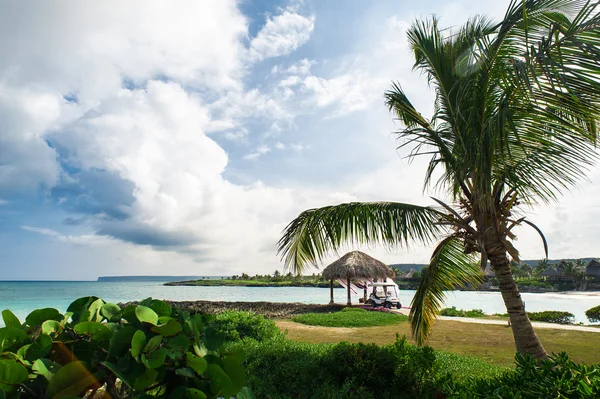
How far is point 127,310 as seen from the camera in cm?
122

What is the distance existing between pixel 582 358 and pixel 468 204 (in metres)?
4.69

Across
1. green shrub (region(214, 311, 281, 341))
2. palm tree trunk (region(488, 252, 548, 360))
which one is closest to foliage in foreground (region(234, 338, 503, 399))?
palm tree trunk (region(488, 252, 548, 360))

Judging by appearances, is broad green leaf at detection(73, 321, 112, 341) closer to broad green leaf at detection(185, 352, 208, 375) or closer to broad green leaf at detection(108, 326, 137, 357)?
broad green leaf at detection(108, 326, 137, 357)

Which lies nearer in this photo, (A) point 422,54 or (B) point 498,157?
(B) point 498,157

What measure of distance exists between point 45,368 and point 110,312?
0.88 feet

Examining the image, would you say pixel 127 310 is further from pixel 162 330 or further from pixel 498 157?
pixel 498 157

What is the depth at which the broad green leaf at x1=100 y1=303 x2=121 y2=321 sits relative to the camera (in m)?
1.24

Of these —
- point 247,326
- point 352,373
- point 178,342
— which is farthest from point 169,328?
point 247,326

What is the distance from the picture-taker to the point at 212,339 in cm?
131

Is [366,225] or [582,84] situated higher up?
[582,84]

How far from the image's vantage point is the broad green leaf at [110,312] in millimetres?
1241

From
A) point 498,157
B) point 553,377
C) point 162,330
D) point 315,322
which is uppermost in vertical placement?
point 498,157

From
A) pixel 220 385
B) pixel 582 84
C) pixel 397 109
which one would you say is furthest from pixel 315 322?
pixel 220 385

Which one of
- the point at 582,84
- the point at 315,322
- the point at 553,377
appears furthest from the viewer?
the point at 315,322
